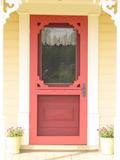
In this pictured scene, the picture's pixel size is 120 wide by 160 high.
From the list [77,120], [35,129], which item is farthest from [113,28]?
[35,129]

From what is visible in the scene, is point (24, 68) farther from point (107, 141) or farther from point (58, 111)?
point (107, 141)

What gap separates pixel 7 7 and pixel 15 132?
6.80ft

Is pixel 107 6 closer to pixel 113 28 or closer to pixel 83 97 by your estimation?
pixel 113 28

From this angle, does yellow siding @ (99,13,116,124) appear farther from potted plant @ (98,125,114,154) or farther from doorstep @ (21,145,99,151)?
doorstep @ (21,145,99,151)

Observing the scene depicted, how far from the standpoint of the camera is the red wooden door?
708 centimetres

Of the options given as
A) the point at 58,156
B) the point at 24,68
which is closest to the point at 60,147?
the point at 58,156

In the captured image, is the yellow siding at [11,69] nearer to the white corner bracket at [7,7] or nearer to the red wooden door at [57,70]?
the red wooden door at [57,70]

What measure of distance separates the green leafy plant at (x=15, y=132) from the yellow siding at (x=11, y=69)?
14 centimetres

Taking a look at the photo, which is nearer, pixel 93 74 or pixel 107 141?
pixel 107 141

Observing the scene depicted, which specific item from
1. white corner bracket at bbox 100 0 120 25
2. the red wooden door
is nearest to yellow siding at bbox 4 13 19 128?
the red wooden door

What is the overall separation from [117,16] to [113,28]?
4.00 feet

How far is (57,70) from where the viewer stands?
7.12 m

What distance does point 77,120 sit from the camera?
7195 millimetres

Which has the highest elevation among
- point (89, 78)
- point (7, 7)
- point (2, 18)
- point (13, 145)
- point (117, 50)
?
point (7, 7)
